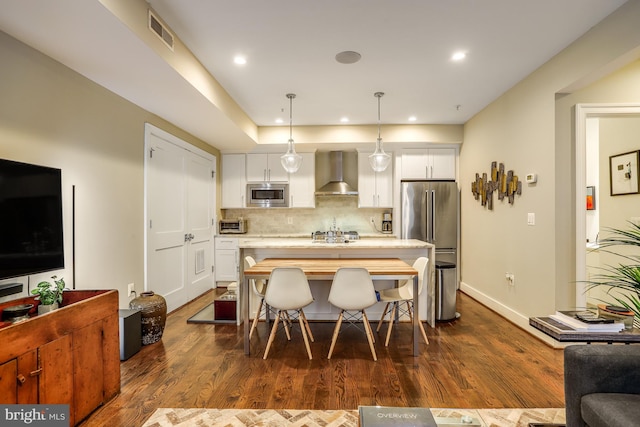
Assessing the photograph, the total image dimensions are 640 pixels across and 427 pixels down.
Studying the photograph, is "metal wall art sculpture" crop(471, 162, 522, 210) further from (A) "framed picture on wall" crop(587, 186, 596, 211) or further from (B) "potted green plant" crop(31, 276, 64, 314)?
(B) "potted green plant" crop(31, 276, 64, 314)

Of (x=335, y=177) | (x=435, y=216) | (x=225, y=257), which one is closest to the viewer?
(x=435, y=216)

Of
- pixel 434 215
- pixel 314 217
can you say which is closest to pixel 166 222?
pixel 314 217

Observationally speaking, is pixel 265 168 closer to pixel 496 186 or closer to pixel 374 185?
pixel 374 185

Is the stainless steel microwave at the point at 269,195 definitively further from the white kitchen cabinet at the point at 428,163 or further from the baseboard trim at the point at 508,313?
the baseboard trim at the point at 508,313

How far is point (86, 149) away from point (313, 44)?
2131mm

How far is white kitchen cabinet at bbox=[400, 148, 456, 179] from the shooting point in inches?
206

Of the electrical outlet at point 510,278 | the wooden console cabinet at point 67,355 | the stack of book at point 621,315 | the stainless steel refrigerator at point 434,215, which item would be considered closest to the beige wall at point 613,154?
the electrical outlet at point 510,278

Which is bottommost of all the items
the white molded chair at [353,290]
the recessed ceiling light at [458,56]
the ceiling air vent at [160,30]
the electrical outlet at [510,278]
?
the electrical outlet at [510,278]

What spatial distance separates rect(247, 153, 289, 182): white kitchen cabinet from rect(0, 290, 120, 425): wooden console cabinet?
377 cm

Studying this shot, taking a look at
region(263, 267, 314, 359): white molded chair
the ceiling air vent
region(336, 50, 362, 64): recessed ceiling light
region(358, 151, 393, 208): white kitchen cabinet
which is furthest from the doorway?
the ceiling air vent

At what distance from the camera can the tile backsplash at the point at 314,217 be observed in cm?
590

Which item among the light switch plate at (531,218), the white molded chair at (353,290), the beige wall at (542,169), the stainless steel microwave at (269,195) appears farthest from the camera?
the stainless steel microwave at (269,195)

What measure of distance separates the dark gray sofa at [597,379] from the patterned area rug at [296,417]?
48cm

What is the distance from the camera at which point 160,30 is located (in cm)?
226
